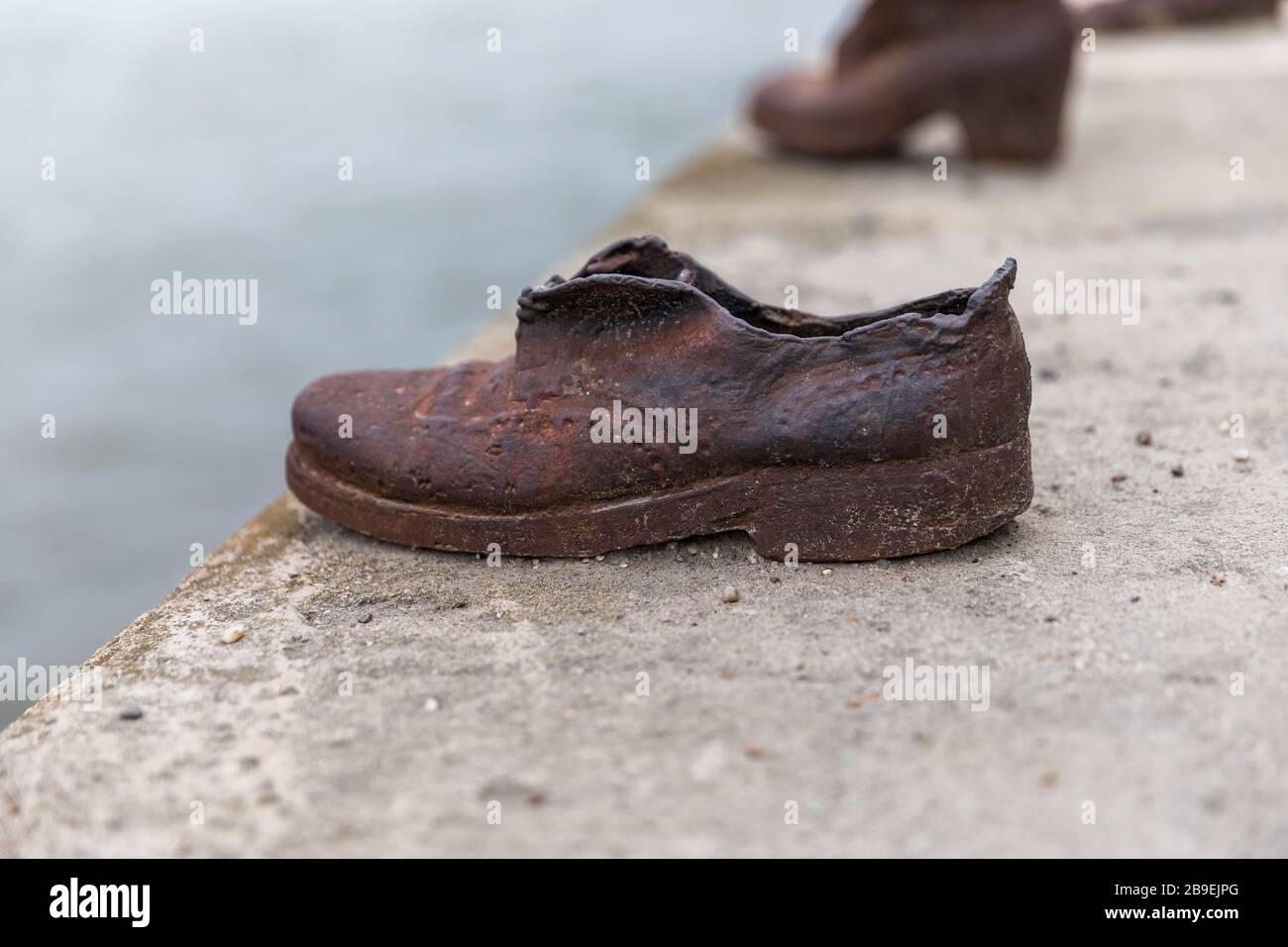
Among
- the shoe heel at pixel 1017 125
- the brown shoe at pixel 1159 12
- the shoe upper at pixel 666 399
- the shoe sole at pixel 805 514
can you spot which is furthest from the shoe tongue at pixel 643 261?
the brown shoe at pixel 1159 12

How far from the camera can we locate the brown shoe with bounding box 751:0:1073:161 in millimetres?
4996

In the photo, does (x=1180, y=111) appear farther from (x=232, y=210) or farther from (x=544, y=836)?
(x=544, y=836)

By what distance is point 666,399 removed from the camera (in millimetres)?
2203

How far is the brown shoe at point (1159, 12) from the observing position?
774 centimetres

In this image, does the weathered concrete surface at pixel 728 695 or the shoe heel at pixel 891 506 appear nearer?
the weathered concrete surface at pixel 728 695

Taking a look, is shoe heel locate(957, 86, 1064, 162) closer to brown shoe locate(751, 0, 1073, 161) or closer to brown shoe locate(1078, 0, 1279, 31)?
brown shoe locate(751, 0, 1073, 161)

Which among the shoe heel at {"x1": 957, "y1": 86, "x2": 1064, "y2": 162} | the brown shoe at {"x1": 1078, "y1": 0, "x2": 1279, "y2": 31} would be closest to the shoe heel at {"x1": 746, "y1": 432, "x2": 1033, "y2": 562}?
the shoe heel at {"x1": 957, "y1": 86, "x2": 1064, "y2": 162}

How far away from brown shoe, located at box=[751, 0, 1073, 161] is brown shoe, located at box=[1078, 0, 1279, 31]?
2.94 m

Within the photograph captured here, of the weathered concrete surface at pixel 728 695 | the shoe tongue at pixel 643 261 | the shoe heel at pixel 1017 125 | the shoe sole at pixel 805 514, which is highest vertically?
the shoe heel at pixel 1017 125

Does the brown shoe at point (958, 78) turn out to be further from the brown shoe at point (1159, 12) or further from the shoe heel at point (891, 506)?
the shoe heel at point (891, 506)

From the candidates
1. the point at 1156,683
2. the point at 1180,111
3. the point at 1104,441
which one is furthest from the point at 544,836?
the point at 1180,111

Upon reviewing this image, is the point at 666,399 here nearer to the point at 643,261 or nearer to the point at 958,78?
the point at 643,261

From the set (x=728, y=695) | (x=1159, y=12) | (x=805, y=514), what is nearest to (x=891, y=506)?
(x=805, y=514)

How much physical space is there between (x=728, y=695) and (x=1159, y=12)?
7.27 metres
